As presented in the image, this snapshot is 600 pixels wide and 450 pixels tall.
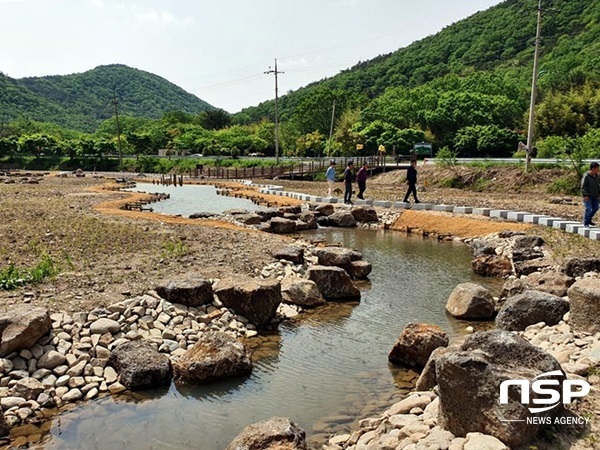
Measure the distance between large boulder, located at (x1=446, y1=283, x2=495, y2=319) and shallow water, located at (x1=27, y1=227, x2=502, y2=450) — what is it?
15.0 inches

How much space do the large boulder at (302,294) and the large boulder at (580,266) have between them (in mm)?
5550

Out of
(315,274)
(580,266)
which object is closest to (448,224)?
(580,266)

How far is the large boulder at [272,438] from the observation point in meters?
5.40

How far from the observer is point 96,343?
28.1ft

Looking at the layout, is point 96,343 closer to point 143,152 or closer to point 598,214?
point 598,214

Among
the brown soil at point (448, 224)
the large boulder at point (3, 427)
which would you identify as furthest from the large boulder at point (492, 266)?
the large boulder at point (3, 427)

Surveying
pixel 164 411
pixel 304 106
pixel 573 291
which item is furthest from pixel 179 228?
pixel 304 106

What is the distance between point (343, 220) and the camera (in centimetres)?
2364

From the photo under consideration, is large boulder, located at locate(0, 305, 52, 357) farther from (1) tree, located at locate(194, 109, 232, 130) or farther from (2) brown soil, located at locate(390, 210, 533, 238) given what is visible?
(1) tree, located at locate(194, 109, 232, 130)

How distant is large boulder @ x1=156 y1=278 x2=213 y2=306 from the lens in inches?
401

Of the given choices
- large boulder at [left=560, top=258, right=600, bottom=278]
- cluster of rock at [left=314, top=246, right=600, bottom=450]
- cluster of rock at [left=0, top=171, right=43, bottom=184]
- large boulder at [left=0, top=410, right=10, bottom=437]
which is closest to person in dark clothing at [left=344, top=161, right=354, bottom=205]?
large boulder at [left=560, top=258, right=600, bottom=278]

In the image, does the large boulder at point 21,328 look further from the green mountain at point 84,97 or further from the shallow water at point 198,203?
the green mountain at point 84,97

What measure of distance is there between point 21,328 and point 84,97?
18029 centimetres

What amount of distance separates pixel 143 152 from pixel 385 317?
73339 millimetres
